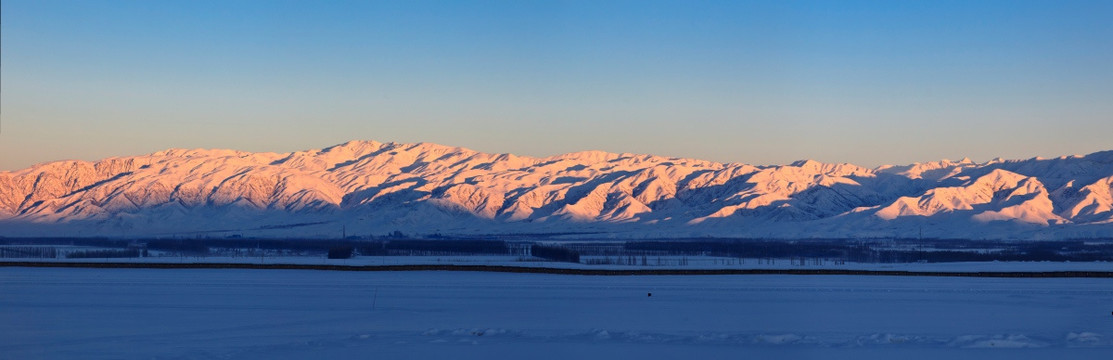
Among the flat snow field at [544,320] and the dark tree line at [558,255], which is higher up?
the flat snow field at [544,320]

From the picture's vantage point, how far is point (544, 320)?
36.7m

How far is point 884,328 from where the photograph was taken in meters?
34.5

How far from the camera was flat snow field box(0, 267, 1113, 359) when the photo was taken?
2917cm

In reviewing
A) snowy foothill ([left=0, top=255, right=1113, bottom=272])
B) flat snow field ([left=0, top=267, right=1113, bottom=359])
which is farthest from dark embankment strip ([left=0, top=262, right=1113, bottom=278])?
flat snow field ([left=0, top=267, right=1113, bottom=359])

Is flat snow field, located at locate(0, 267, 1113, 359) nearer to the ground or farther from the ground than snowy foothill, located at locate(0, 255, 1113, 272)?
farther from the ground

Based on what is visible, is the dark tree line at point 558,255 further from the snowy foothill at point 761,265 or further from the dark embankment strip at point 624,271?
the dark embankment strip at point 624,271

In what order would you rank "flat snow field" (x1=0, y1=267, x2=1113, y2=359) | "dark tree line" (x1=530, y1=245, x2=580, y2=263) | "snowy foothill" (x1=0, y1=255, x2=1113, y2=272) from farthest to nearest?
"dark tree line" (x1=530, y1=245, x2=580, y2=263)
"snowy foothill" (x1=0, y1=255, x2=1113, y2=272)
"flat snow field" (x1=0, y1=267, x2=1113, y2=359)

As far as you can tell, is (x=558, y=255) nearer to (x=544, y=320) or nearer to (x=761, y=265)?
(x=761, y=265)

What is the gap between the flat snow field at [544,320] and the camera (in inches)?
1148

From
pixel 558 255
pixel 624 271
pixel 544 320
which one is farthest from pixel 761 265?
pixel 544 320

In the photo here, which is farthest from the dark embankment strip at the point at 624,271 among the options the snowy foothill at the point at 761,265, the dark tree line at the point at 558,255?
the dark tree line at the point at 558,255

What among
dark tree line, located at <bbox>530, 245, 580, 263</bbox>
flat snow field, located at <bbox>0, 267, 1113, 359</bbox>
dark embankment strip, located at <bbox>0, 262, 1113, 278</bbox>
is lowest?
dark tree line, located at <bbox>530, 245, 580, 263</bbox>

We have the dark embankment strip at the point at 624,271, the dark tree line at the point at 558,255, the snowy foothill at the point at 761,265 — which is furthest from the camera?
the dark tree line at the point at 558,255

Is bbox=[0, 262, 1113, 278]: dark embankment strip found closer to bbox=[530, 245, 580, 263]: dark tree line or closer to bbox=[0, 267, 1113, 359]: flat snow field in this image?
bbox=[0, 267, 1113, 359]: flat snow field
